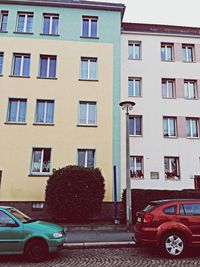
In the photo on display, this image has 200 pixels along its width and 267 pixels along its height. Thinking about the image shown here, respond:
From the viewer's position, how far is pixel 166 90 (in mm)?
19656

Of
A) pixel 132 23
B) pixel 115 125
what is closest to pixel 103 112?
pixel 115 125

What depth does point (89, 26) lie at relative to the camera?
19.3 metres

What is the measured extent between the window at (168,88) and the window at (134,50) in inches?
115

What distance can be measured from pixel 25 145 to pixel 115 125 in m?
5.96

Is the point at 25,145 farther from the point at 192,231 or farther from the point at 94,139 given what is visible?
the point at 192,231

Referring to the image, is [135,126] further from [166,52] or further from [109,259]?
[109,259]

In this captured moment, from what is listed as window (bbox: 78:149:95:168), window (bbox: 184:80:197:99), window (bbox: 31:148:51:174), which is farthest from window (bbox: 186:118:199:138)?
window (bbox: 31:148:51:174)

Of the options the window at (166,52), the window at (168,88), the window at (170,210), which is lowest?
the window at (170,210)

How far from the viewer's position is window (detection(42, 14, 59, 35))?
62.0 ft

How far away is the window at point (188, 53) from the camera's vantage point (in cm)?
2045

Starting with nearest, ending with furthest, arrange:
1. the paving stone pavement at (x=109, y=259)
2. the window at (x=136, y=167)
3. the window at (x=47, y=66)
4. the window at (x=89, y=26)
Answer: the paving stone pavement at (x=109, y=259) < the window at (x=136, y=167) < the window at (x=47, y=66) < the window at (x=89, y=26)

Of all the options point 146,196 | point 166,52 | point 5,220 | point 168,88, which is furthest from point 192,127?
point 5,220

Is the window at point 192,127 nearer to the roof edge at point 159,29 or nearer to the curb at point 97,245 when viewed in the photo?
the roof edge at point 159,29

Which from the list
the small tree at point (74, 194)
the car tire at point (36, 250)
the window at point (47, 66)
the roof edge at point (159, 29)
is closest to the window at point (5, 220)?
the car tire at point (36, 250)
